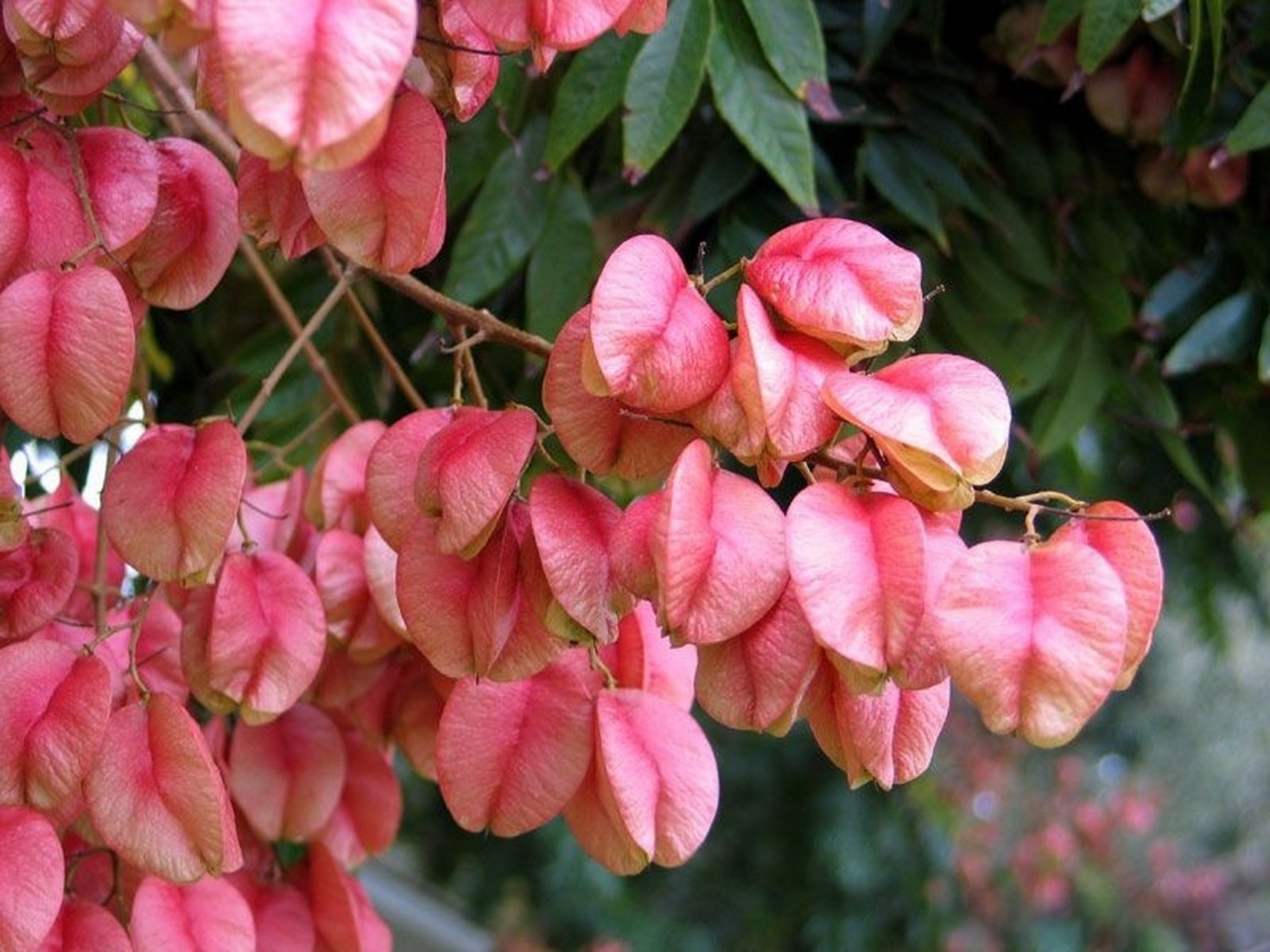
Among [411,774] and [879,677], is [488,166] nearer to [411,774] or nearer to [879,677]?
[879,677]

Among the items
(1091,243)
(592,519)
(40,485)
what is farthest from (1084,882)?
(592,519)

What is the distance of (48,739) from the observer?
530 millimetres

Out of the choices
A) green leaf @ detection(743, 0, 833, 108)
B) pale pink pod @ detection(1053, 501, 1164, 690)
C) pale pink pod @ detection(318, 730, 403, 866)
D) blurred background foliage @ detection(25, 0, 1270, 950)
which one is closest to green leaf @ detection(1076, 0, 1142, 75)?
blurred background foliage @ detection(25, 0, 1270, 950)

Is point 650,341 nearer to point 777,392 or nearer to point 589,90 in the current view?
point 777,392

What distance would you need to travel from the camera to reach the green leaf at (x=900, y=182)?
2.86 ft

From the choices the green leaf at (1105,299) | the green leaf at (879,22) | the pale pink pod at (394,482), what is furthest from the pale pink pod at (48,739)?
the green leaf at (1105,299)

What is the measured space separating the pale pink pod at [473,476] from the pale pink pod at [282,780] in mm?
206

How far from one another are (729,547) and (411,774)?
1728 millimetres

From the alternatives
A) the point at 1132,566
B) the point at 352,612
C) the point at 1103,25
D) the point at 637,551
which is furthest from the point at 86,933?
the point at 1103,25

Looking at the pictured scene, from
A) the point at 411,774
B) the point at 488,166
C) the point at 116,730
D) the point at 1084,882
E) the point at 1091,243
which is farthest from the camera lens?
the point at 1084,882

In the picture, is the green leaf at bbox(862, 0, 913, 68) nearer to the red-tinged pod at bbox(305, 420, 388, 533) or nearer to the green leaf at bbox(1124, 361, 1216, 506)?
the green leaf at bbox(1124, 361, 1216, 506)

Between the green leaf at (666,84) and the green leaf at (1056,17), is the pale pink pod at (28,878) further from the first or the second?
the green leaf at (1056,17)

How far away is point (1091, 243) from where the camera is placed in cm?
98

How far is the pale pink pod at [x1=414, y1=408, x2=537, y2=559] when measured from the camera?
50cm
